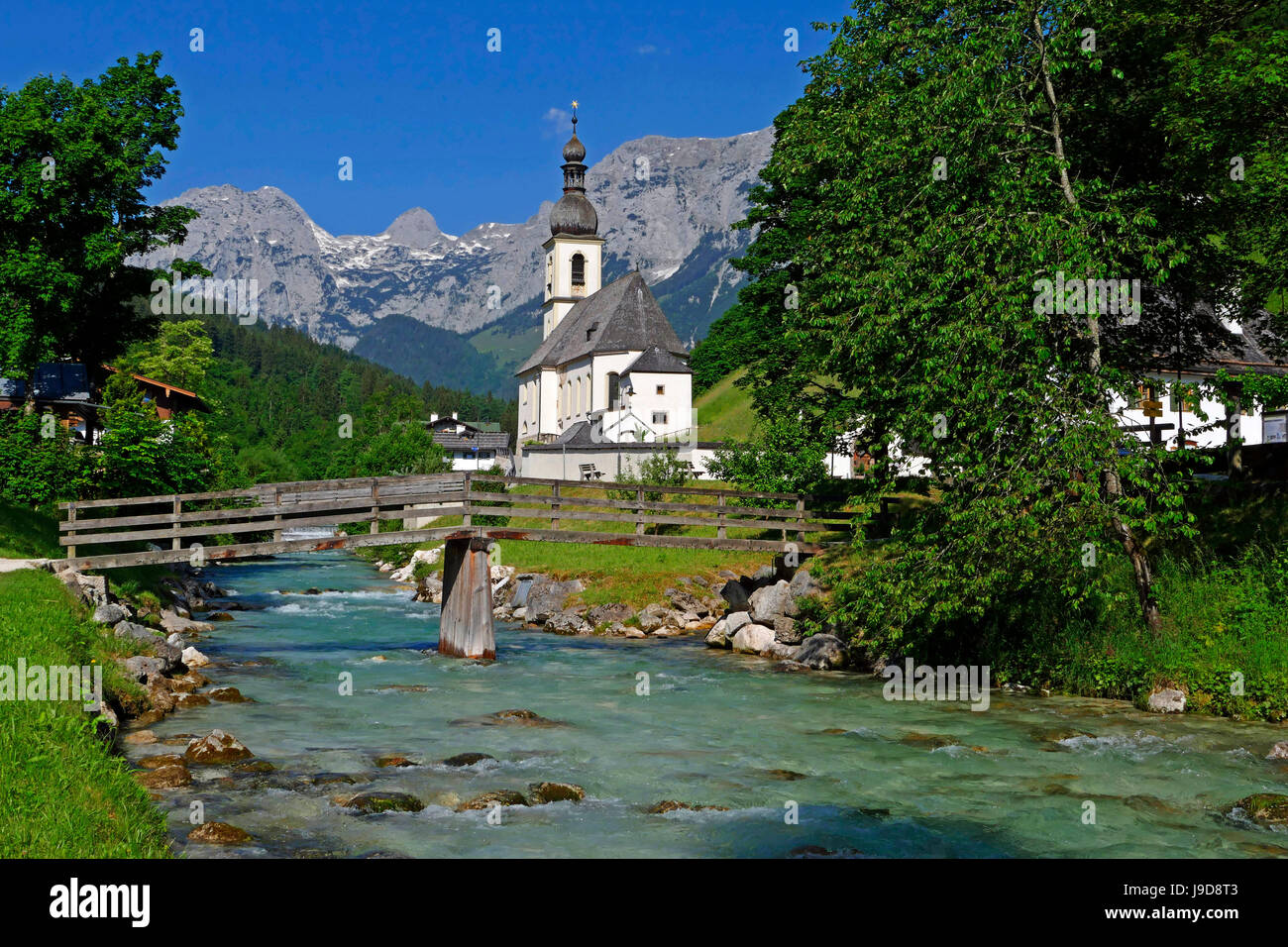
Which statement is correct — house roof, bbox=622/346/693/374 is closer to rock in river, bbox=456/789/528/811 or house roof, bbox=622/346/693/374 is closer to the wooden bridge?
the wooden bridge

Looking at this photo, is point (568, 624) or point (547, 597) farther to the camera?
point (547, 597)

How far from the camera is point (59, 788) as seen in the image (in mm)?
10000

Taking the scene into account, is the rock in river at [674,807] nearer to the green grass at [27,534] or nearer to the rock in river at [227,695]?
the rock in river at [227,695]

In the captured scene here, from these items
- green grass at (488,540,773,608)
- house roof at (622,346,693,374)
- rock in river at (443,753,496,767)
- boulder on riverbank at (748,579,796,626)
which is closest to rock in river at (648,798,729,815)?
rock in river at (443,753,496,767)

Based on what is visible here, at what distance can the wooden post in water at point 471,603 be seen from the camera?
2628 centimetres

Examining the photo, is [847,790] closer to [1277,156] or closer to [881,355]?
[881,355]

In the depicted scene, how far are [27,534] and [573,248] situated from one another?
289ft

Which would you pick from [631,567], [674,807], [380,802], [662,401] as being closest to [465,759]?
[380,802]

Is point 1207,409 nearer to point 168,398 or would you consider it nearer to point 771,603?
point 771,603

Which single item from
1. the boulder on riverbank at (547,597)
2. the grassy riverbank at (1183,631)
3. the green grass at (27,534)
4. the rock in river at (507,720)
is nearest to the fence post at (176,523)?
the green grass at (27,534)

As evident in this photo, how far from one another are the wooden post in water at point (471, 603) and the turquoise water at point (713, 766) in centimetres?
111
